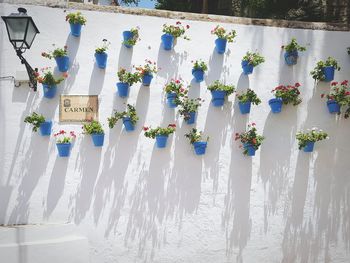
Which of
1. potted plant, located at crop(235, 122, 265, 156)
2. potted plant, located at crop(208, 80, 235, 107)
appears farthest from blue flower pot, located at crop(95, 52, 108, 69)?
potted plant, located at crop(235, 122, 265, 156)

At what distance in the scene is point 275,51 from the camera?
5.13 m

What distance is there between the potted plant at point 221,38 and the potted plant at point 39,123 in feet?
8.49

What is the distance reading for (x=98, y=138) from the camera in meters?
4.50

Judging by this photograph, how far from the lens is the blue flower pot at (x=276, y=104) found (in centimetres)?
485

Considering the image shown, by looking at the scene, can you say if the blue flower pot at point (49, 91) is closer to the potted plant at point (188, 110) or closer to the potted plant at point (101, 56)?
the potted plant at point (101, 56)

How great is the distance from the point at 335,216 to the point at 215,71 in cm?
279

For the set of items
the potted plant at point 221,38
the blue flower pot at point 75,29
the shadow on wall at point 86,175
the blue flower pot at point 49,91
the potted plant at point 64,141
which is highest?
the potted plant at point 221,38

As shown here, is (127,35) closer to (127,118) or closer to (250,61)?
(127,118)

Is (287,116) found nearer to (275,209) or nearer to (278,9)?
(275,209)

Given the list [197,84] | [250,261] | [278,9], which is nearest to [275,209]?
[250,261]

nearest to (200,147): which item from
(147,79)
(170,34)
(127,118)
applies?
(127,118)

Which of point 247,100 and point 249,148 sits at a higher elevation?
point 247,100

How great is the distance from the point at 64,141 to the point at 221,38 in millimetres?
2620

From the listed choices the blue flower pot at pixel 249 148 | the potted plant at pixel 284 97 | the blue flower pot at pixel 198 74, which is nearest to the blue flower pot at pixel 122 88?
the blue flower pot at pixel 198 74
